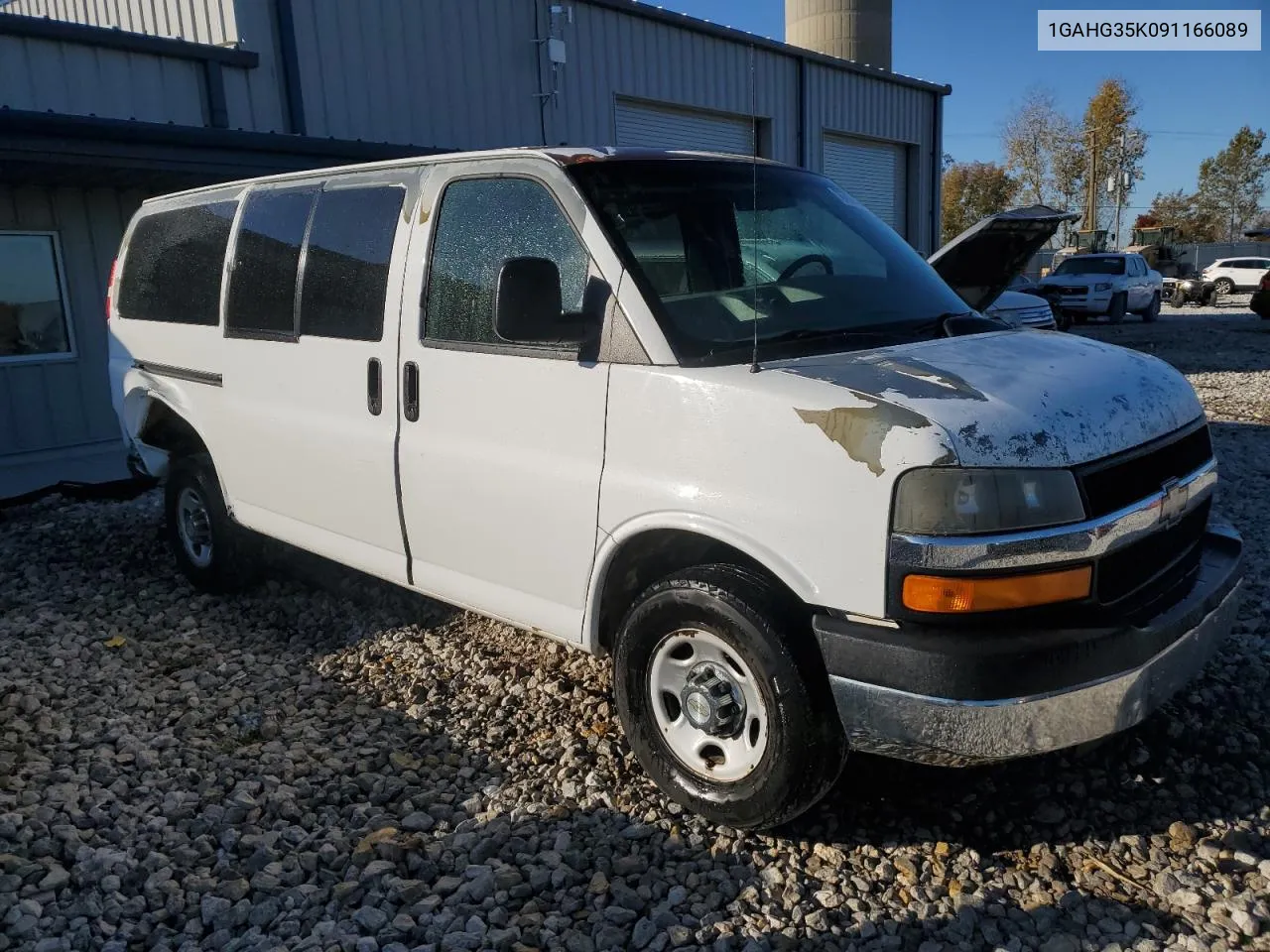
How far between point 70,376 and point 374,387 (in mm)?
6632

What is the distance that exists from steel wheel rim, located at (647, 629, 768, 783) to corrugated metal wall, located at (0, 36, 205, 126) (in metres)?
8.11

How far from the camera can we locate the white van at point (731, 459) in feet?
8.85

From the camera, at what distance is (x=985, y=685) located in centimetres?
265

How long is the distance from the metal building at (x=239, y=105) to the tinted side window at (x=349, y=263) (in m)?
2.94

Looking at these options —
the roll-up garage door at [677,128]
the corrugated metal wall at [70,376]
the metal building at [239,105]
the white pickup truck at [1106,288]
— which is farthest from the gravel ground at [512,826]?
the white pickup truck at [1106,288]

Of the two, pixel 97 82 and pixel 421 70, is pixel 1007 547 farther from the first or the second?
pixel 421 70

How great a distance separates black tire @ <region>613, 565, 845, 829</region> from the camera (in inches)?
115

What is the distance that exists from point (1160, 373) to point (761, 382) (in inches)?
57.1

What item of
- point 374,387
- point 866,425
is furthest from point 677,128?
point 866,425

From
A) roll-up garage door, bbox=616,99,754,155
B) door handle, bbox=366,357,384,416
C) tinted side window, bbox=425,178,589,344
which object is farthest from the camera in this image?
roll-up garage door, bbox=616,99,754,155

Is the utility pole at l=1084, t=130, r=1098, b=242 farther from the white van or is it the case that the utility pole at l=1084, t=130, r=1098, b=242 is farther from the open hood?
the white van

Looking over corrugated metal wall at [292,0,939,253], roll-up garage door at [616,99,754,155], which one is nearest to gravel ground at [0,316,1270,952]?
corrugated metal wall at [292,0,939,253]

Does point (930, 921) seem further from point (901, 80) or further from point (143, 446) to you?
point (901, 80)

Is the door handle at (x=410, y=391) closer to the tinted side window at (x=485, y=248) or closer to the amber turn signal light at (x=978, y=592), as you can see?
the tinted side window at (x=485, y=248)
